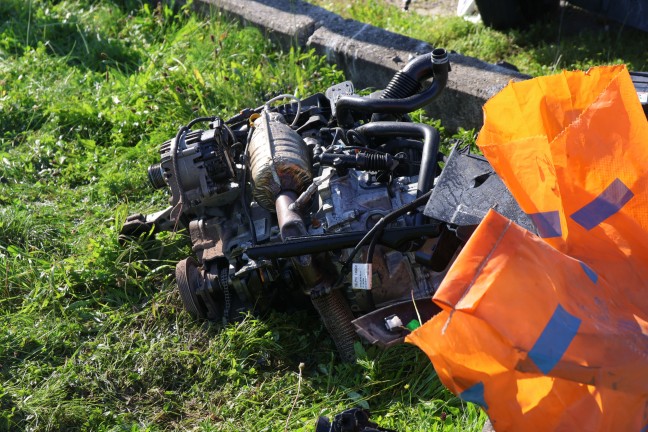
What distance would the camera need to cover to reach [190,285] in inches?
150

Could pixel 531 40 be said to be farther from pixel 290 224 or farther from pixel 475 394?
pixel 475 394

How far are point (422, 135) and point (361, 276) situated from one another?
2.51ft

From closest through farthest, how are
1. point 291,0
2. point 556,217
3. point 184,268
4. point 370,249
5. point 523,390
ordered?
point 523,390 → point 556,217 → point 370,249 → point 184,268 → point 291,0

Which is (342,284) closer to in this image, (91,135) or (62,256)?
(62,256)

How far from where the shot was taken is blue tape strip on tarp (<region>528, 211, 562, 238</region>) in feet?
8.85

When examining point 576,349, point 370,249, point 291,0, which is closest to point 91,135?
point 291,0

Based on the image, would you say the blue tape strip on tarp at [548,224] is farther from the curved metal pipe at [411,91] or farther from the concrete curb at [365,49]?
the concrete curb at [365,49]

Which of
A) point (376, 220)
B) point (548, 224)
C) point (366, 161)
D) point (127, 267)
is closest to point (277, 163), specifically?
point (366, 161)

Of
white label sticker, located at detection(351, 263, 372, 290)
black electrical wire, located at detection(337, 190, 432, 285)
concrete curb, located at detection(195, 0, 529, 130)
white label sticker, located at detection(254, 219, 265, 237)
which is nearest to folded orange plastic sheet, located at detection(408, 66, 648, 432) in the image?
black electrical wire, located at detection(337, 190, 432, 285)

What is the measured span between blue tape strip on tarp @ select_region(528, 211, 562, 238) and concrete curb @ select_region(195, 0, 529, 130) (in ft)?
6.73

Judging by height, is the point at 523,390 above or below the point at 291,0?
above

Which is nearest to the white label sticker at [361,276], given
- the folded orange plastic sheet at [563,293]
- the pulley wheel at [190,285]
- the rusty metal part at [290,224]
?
the rusty metal part at [290,224]

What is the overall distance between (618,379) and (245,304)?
1.98m

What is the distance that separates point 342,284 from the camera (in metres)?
3.54
